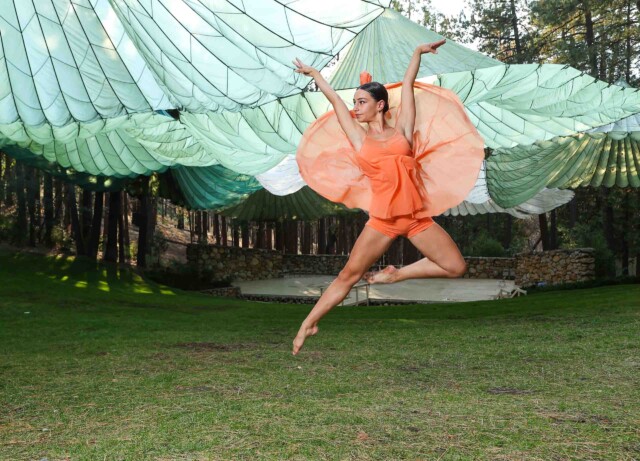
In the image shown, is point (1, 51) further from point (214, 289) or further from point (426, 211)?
point (214, 289)

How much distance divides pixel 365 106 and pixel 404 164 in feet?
0.98

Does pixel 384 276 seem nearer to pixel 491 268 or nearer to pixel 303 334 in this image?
pixel 303 334

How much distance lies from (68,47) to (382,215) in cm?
498

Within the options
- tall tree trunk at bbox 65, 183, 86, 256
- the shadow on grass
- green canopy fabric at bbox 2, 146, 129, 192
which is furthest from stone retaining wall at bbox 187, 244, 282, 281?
green canopy fabric at bbox 2, 146, 129, 192

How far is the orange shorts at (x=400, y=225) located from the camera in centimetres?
295

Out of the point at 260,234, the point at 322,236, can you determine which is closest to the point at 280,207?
the point at 260,234

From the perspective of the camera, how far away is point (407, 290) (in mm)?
20281

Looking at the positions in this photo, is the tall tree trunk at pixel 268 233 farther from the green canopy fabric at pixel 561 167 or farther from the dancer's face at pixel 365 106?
the dancer's face at pixel 365 106

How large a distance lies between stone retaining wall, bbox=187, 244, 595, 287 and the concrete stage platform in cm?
57

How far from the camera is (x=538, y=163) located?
11.7 metres

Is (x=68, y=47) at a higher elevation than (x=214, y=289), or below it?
higher

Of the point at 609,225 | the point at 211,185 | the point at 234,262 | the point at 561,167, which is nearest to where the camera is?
the point at 561,167

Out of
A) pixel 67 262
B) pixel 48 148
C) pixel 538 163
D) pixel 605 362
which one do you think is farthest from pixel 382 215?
pixel 67 262

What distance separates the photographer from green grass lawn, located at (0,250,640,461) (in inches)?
146
